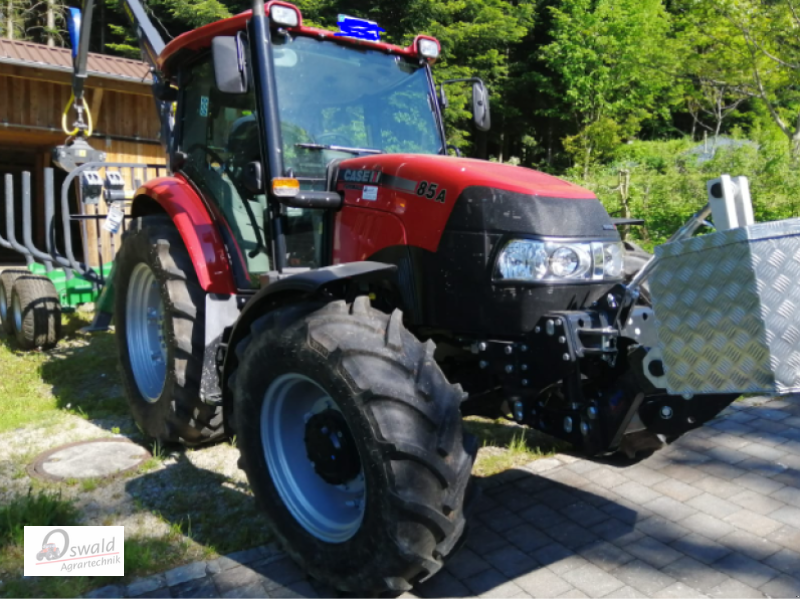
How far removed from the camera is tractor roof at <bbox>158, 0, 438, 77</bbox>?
11.5 ft

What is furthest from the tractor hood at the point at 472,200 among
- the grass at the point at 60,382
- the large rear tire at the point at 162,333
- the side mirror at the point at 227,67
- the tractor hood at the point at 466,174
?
the grass at the point at 60,382

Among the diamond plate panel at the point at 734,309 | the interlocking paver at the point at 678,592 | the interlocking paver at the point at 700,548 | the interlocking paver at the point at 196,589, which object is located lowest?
the interlocking paver at the point at 678,592

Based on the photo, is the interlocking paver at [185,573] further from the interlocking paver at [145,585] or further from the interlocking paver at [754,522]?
the interlocking paver at [754,522]

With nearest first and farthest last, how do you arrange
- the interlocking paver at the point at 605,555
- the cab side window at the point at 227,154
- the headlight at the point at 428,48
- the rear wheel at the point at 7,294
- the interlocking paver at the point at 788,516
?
the interlocking paver at the point at 605,555
the interlocking paver at the point at 788,516
the cab side window at the point at 227,154
the headlight at the point at 428,48
the rear wheel at the point at 7,294

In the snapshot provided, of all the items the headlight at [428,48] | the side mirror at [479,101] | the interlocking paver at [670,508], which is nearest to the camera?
Answer: the interlocking paver at [670,508]

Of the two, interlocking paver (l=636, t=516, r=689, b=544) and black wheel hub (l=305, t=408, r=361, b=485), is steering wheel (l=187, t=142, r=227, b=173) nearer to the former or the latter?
black wheel hub (l=305, t=408, r=361, b=485)

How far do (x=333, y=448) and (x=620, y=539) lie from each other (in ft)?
4.87

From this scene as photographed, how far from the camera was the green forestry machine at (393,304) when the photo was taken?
2336 mm

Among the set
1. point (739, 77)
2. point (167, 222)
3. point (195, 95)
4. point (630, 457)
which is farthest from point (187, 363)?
point (739, 77)

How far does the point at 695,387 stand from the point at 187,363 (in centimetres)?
267

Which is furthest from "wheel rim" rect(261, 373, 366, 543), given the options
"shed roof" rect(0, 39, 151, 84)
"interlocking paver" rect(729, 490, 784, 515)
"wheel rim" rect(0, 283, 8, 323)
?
"shed roof" rect(0, 39, 151, 84)

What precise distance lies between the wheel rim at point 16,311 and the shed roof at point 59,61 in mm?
5254

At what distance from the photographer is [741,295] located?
84.7 inches

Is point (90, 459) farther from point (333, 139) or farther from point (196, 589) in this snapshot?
point (333, 139)
